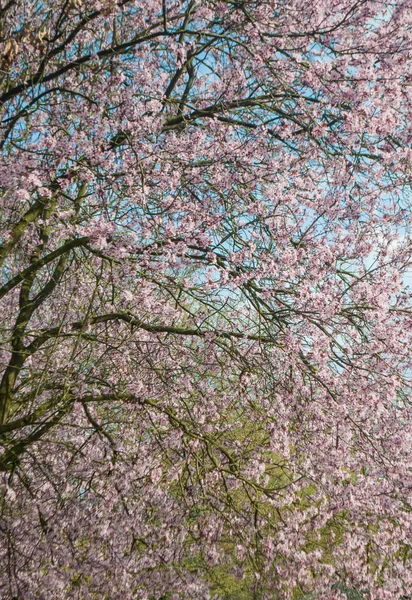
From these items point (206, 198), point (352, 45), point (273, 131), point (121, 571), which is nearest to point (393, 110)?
point (352, 45)

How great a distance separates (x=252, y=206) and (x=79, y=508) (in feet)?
14.2

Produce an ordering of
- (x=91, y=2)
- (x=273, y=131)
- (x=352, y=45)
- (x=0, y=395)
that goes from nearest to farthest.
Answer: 1. (x=91, y=2)
2. (x=352, y=45)
3. (x=273, y=131)
4. (x=0, y=395)

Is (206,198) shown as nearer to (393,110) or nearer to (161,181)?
(161,181)

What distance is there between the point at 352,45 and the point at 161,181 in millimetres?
2907

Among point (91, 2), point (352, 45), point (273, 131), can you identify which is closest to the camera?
point (91, 2)

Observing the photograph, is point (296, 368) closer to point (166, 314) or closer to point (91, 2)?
point (166, 314)

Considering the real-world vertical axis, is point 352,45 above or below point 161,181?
above

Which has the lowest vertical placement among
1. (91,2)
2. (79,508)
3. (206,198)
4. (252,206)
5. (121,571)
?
(121,571)

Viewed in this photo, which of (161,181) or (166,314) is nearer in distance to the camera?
(161,181)

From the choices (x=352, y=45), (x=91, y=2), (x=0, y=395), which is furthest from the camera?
(x=0, y=395)

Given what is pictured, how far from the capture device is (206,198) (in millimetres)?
6898

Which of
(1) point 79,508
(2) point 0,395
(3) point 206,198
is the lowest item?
(1) point 79,508

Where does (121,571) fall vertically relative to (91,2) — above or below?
below

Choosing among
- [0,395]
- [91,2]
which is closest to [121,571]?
[0,395]
